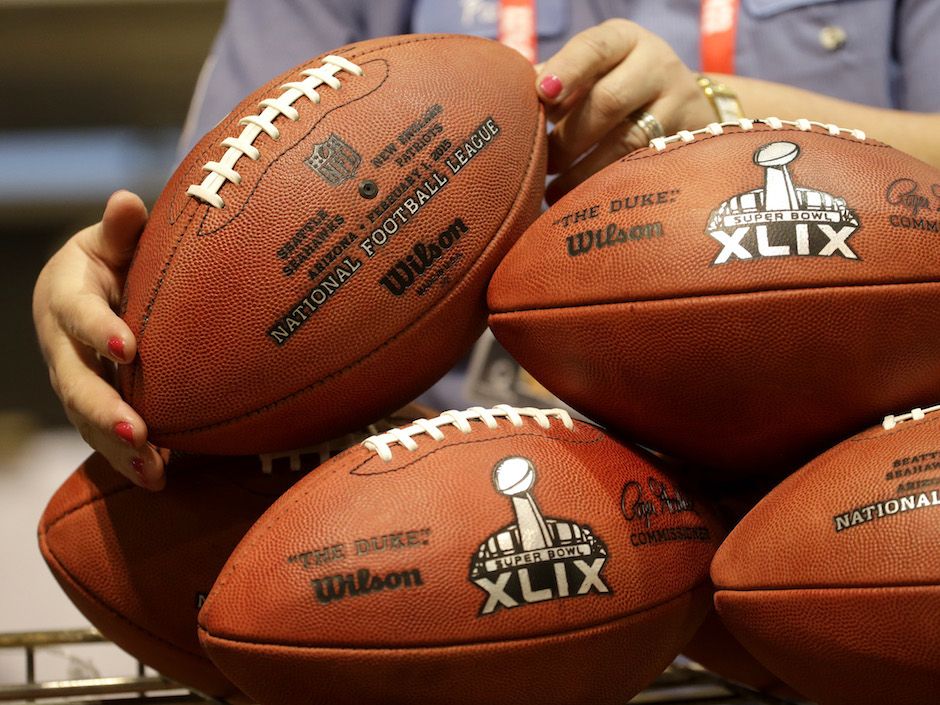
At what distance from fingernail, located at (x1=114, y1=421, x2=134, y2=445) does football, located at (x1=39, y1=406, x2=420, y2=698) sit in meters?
0.09

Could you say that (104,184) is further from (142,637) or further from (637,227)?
(637,227)

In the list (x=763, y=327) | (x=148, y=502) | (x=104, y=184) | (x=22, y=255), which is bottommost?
(x=22, y=255)

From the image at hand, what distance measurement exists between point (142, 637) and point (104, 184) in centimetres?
219

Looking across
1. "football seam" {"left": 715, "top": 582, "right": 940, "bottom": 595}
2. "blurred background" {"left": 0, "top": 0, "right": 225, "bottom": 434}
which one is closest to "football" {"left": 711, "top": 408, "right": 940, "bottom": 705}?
"football seam" {"left": 715, "top": 582, "right": 940, "bottom": 595}

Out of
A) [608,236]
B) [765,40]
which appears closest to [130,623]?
[608,236]

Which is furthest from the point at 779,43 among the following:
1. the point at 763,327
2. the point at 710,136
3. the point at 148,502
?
the point at 148,502

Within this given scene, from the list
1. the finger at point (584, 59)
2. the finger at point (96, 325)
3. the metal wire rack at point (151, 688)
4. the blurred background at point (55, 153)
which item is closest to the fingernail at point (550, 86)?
the finger at point (584, 59)

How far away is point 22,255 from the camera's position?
9.48 feet

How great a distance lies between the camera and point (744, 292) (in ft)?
1.97

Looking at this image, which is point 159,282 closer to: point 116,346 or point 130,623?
point 116,346

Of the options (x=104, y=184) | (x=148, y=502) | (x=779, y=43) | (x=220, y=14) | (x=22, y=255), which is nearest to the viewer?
(x=148, y=502)

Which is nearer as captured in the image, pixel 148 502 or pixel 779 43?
pixel 148 502

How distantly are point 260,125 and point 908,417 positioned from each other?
1.52 feet

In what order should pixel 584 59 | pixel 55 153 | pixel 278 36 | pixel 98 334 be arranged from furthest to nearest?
pixel 55 153, pixel 278 36, pixel 584 59, pixel 98 334
